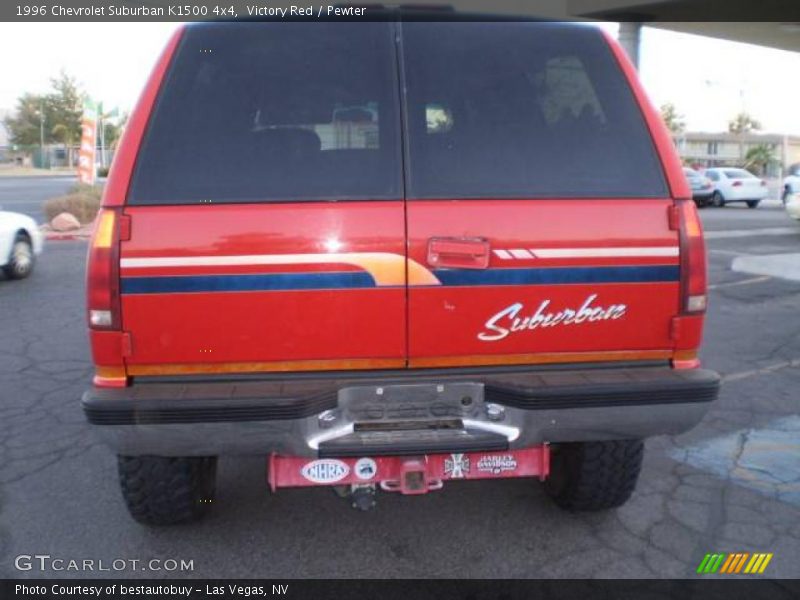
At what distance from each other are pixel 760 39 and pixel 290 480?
2423 cm

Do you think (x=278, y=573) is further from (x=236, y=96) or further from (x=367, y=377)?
(x=236, y=96)

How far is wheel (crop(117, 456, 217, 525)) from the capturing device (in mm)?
3004

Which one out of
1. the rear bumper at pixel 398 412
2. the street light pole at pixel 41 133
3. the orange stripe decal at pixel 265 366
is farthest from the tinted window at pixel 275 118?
the street light pole at pixel 41 133

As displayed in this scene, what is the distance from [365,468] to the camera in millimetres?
2826

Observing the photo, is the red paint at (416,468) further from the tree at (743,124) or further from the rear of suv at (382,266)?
the tree at (743,124)

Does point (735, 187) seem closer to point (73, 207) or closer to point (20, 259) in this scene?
point (73, 207)

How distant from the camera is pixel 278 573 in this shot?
303 cm

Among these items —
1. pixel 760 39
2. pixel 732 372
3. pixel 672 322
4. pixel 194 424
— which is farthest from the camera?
pixel 760 39

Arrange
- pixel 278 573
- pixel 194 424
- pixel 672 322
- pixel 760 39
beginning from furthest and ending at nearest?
pixel 760 39, pixel 278 573, pixel 672 322, pixel 194 424

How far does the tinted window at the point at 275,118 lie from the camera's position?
271cm

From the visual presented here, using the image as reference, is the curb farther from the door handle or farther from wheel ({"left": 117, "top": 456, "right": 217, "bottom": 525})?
the door handle

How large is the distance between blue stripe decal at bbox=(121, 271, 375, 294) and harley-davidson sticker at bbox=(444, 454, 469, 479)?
0.79 meters

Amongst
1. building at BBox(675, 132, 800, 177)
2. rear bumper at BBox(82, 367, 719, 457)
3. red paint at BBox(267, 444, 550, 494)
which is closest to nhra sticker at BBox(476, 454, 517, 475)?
red paint at BBox(267, 444, 550, 494)
